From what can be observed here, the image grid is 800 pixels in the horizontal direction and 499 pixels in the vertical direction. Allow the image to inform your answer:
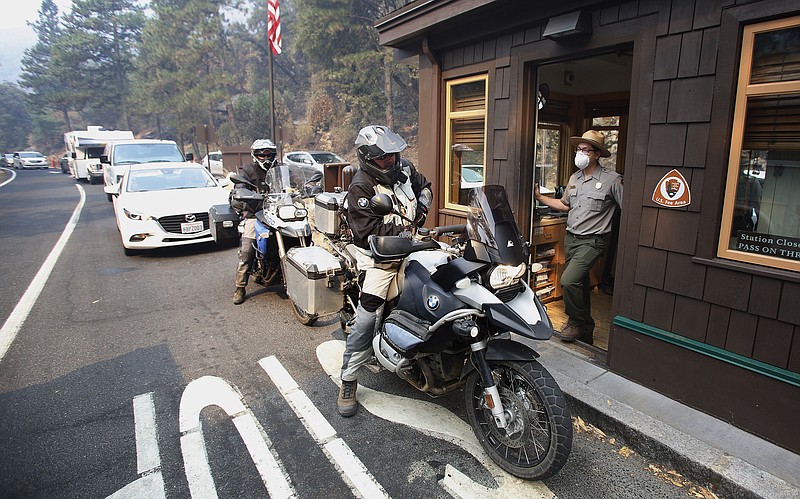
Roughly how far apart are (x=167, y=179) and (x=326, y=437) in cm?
780

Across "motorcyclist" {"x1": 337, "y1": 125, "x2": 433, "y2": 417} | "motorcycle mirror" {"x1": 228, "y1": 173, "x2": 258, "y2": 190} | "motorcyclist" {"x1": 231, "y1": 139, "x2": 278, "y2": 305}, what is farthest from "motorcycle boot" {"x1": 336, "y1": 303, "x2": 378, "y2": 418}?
"motorcycle mirror" {"x1": 228, "y1": 173, "x2": 258, "y2": 190}

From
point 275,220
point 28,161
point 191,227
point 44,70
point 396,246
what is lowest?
point 191,227

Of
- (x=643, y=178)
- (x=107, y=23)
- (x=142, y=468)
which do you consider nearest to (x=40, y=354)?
(x=142, y=468)

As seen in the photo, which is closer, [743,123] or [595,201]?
[743,123]

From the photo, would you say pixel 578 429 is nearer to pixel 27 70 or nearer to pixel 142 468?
pixel 142 468

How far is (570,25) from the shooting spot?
3.78 m

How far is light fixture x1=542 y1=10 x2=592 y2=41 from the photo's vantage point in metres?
3.76

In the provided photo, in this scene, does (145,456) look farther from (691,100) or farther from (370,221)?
(691,100)

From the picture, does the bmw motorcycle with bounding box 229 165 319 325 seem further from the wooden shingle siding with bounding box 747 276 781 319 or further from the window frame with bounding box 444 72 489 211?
→ the wooden shingle siding with bounding box 747 276 781 319

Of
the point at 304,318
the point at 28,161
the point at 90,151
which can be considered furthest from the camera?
the point at 28,161

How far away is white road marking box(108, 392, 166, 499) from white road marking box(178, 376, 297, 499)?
158mm

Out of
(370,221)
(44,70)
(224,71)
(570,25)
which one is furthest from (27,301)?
(44,70)

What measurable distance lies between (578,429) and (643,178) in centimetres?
188

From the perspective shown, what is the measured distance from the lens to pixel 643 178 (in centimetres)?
346
